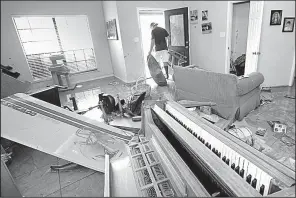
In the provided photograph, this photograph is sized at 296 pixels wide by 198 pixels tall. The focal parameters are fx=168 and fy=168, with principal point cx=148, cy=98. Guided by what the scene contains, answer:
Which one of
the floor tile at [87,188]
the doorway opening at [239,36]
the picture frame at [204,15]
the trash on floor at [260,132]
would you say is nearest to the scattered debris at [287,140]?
the trash on floor at [260,132]

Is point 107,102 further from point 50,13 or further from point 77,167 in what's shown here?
point 50,13

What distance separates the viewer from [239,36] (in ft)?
15.6

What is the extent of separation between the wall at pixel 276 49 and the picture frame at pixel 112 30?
10.8ft

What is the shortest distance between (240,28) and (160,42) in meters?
2.37

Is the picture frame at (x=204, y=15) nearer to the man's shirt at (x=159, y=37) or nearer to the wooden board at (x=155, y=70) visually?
the man's shirt at (x=159, y=37)

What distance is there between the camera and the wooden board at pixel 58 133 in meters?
1.34

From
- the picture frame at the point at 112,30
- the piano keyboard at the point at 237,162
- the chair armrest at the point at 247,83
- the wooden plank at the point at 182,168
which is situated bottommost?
the chair armrest at the point at 247,83

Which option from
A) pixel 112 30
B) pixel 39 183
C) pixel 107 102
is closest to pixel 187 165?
pixel 39 183

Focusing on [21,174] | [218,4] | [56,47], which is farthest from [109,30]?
[21,174]

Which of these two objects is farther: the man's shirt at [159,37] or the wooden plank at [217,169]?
the man's shirt at [159,37]

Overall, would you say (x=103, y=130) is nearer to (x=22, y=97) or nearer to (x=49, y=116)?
(x=49, y=116)

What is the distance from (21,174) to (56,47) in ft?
14.1

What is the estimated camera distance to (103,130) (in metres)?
1.72

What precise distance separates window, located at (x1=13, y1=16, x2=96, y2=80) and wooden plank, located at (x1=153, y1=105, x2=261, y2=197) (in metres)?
4.77
